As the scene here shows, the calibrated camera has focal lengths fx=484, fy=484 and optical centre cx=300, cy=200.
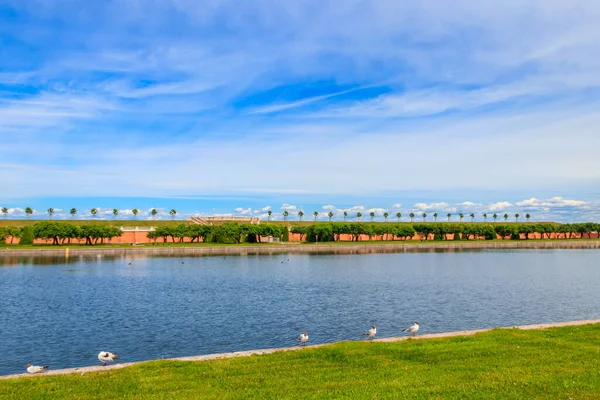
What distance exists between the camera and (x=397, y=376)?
48.8 ft

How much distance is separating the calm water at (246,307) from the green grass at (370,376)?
9.55 m

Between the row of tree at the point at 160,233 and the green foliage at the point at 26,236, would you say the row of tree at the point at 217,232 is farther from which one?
the green foliage at the point at 26,236

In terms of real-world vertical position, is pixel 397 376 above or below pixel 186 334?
above

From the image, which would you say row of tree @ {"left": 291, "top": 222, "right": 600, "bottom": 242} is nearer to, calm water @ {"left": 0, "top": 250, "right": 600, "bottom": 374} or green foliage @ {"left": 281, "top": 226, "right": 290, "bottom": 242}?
green foliage @ {"left": 281, "top": 226, "right": 290, "bottom": 242}

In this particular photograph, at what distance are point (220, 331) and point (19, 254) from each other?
106 meters

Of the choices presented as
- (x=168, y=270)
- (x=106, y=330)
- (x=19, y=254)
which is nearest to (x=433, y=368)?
(x=106, y=330)

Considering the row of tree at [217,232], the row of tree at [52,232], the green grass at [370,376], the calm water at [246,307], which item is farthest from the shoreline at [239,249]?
the green grass at [370,376]

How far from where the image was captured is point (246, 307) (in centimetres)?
4119

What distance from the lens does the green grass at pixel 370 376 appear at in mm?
13141

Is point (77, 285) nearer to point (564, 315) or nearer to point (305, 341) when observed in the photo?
point (305, 341)

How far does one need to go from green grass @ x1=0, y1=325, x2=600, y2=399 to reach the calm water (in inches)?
376

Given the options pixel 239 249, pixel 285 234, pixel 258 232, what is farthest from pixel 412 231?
pixel 239 249

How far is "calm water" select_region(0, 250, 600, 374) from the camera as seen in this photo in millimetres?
28250

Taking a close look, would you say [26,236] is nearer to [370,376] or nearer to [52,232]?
[52,232]
